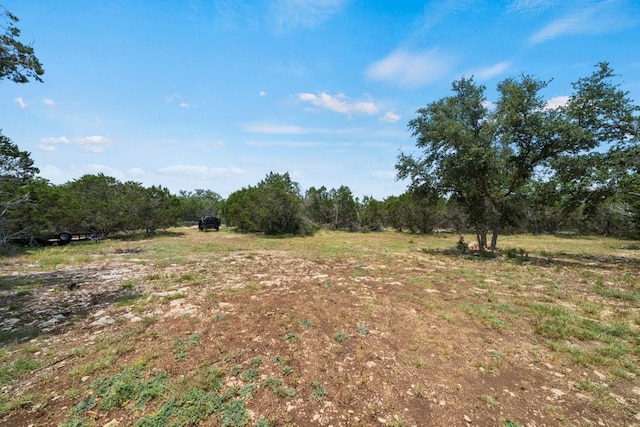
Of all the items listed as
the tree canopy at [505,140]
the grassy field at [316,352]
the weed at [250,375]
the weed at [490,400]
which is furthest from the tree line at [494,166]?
the weed at [490,400]

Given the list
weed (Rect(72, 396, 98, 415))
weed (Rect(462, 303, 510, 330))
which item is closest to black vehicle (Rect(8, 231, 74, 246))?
weed (Rect(72, 396, 98, 415))

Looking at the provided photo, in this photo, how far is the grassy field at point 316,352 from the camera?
2732mm

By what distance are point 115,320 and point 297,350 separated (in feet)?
12.3

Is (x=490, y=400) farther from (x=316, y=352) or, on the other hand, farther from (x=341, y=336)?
(x=316, y=352)

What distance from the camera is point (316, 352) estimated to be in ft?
12.4

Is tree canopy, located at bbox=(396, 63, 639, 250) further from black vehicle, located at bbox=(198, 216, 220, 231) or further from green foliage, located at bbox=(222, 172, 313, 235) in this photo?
black vehicle, located at bbox=(198, 216, 220, 231)

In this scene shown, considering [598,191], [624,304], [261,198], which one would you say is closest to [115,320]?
[624,304]

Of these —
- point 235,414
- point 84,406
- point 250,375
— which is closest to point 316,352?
point 250,375

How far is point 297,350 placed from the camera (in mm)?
3818

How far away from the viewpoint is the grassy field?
2732 millimetres

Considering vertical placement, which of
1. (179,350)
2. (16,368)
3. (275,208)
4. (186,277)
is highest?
(275,208)

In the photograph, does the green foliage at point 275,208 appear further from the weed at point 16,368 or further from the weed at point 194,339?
the weed at point 16,368

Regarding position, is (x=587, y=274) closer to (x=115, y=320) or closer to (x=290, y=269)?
(x=290, y=269)

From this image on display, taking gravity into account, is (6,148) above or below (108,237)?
above
